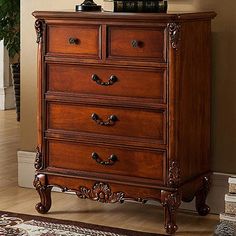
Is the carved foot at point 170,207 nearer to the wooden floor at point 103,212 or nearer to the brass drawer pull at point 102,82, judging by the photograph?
the wooden floor at point 103,212

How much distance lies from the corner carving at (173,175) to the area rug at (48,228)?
0.86 feet

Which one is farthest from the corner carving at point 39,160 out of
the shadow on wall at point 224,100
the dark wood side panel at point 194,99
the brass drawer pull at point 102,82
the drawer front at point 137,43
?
the shadow on wall at point 224,100

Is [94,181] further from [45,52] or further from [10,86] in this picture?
[10,86]

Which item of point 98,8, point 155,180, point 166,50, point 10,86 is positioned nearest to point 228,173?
point 155,180

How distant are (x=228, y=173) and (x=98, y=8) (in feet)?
3.47

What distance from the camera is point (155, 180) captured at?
356 cm

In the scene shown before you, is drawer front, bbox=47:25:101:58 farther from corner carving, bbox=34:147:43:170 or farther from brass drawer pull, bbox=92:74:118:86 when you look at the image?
corner carving, bbox=34:147:43:170

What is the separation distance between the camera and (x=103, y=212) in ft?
12.9

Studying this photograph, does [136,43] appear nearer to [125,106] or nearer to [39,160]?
[125,106]

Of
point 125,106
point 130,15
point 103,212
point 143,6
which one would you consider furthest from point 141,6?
point 103,212

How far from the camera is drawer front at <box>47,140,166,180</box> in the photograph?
11.7 ft

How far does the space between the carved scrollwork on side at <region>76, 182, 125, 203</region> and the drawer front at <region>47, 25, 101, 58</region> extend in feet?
2.05

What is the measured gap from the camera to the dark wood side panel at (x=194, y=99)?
3.53 meters

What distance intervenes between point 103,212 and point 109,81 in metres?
0.73
